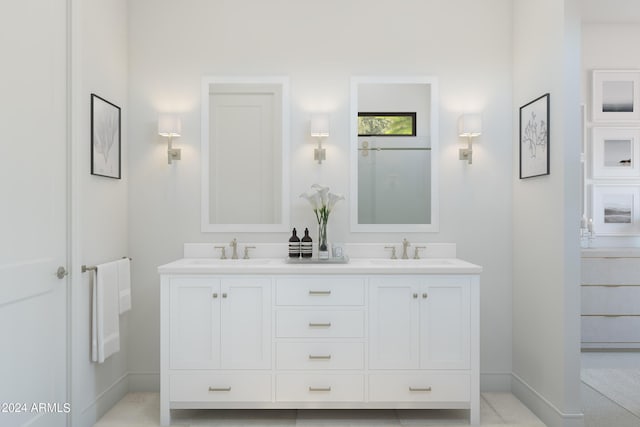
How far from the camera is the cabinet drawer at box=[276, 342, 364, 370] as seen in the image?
2.54 meters

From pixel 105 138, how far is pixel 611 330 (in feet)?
14.1

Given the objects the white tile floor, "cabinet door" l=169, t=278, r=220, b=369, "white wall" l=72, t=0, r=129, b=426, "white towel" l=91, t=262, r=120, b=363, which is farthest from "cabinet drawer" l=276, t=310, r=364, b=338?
"white wall" l=72, t=0, r=129, b=426

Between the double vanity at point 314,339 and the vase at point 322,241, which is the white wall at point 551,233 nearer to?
the double vanity at point 314,339

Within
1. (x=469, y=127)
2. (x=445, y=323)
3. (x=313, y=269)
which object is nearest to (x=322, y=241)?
(x=313, y=269)

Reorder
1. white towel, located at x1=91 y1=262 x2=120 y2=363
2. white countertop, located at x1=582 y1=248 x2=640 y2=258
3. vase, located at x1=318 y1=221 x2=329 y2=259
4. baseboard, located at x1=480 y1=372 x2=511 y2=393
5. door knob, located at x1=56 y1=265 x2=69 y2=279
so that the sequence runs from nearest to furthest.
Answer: door knob, located at x1=56 y1=265 x2=69 y2=279 → white towel, located at x1=91 y1=262 x2=120 y2=363 → vase, located at x1=318 y1=221 x2=329 y2=259 → baseboard, located at x1=480 y1=372 x2=511 y2=393 → white countertop, located at x1=582 y1=248 x2=640 y2=258

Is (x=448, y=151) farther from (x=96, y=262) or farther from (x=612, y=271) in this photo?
(x=96, y=262)

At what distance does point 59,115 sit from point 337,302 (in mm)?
1857

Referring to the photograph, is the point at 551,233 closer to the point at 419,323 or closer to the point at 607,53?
the point at 419,323

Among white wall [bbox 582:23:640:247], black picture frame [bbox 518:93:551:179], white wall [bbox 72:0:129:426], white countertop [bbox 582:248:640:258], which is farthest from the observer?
white wall [bbox 582:23:640:247]

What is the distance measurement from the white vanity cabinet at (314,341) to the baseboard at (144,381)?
1.84ft

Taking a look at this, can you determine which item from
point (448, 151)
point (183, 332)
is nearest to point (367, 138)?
point (448, 151)

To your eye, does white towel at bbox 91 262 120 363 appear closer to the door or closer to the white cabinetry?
the door

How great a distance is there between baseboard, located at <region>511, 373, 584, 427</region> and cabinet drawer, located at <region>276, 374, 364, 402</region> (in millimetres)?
1137

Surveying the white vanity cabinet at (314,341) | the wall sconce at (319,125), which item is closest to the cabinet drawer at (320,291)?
the white vanity cabinet at (314,341)
